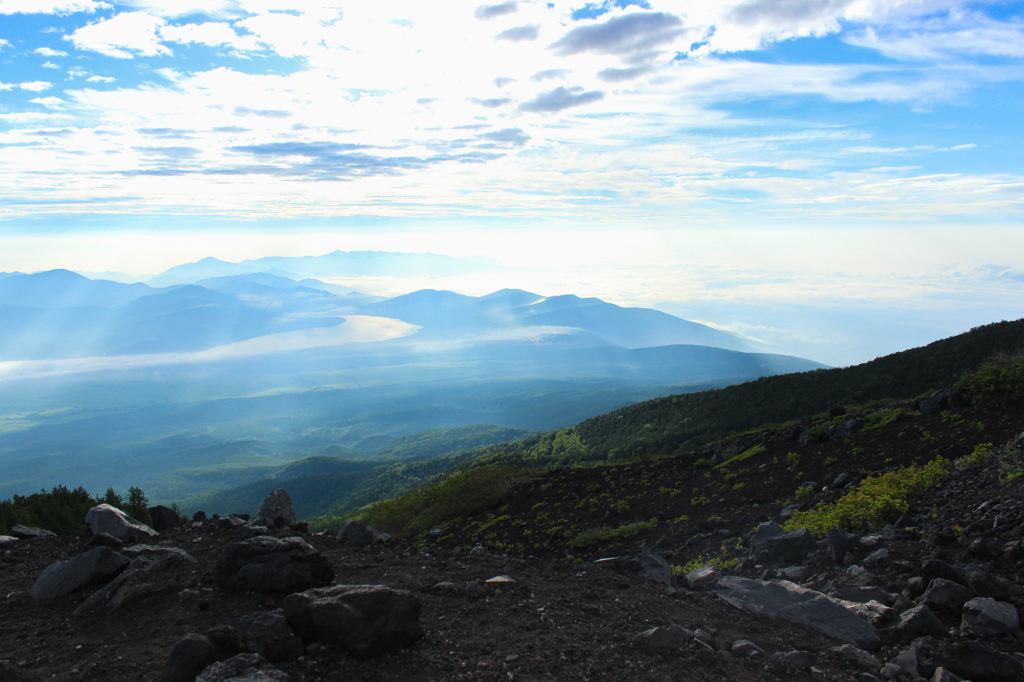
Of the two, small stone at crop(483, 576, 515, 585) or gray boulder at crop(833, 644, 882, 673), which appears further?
small stone at crop(483, 576, 515, 585)

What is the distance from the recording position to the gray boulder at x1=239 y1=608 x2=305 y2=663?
6.21 m

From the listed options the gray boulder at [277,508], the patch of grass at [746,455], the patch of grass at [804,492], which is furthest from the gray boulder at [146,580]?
the patch of grass at [746,455]

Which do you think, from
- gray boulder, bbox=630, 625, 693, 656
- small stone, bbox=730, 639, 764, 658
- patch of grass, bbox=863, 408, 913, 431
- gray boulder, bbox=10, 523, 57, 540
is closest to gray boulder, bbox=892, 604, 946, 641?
small stone, bbox=730, 639, 764, 658

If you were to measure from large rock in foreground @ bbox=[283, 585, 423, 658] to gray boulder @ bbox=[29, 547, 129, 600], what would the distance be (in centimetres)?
465

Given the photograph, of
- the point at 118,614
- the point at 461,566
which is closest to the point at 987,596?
the point at 461,566

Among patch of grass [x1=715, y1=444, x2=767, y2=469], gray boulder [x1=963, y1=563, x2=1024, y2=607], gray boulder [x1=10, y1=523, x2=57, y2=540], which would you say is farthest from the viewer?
patch of grass [x1=715, y1=444, x2=767, y2=469]

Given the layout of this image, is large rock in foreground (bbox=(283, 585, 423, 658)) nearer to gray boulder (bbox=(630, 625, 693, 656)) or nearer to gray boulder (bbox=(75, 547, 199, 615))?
gray boulder (bbox=(630, 625, 693, 656))

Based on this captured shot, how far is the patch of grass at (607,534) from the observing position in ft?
43.5

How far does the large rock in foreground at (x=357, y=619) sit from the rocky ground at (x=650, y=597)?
121 millimetres

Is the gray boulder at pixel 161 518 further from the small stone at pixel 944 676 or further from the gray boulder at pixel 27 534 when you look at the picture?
the small stone at pixel 944 676

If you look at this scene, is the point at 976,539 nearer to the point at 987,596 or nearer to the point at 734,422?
the point at 987,596

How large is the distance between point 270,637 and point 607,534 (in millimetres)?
8941

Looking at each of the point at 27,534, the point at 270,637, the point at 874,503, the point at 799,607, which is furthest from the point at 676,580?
the point at 27,534

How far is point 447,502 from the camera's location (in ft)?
67.5
